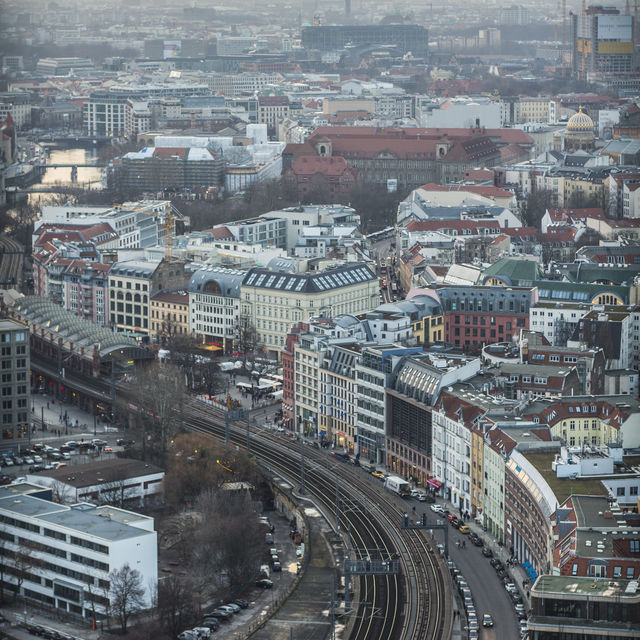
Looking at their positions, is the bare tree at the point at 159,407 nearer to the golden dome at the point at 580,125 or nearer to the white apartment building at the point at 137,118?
the golden dome at the point at 580,125

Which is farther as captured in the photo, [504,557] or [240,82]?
[240,82]

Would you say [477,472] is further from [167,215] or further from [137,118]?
[137,118]

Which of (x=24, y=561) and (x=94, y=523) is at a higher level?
(x=94, y=523)

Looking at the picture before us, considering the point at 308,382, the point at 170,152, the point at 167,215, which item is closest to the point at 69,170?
the point at 170,152

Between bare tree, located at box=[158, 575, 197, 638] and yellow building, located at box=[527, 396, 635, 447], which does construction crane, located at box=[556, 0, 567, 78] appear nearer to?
yellow building, located at box=[527, 396, 635, 447]

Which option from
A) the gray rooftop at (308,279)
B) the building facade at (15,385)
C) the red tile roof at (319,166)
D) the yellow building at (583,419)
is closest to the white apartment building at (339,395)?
the yellow building at (583,419)

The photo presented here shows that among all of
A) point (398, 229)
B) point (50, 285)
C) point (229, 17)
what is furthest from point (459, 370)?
point (229, 17)
